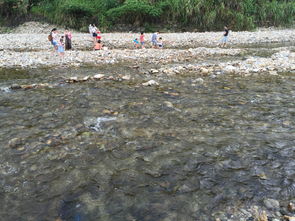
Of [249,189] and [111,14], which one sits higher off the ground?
[111,14]

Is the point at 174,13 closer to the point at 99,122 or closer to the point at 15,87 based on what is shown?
the point at 15,87

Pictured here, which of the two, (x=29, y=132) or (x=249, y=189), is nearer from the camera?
(x=249, y=189)

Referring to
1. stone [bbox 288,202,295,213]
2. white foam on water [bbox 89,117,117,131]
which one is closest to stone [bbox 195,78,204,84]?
white foam on water [bbox 89,117,117,131]

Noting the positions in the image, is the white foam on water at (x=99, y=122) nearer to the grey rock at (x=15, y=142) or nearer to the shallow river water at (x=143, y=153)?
the shallow river water at (x=143, y=153)

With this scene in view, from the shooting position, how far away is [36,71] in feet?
35.6

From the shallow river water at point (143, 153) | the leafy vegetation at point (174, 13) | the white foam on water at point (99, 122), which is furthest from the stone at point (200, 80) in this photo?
the leafy vegetation at point (174, 13)

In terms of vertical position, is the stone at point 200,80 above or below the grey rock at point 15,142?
above

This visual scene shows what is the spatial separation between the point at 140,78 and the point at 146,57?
213 inches

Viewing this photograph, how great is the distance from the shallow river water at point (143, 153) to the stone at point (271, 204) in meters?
0.08

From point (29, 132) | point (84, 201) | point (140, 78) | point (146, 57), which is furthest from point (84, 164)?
point (146, 57)

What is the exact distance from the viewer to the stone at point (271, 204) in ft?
9.43

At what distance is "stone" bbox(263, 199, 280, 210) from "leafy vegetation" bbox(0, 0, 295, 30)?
3166 centimetres

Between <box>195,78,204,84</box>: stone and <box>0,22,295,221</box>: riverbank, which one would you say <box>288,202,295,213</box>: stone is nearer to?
<box>0,22,295,221</box>: riverbank

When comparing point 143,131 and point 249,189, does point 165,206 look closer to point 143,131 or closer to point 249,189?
point 249,189
